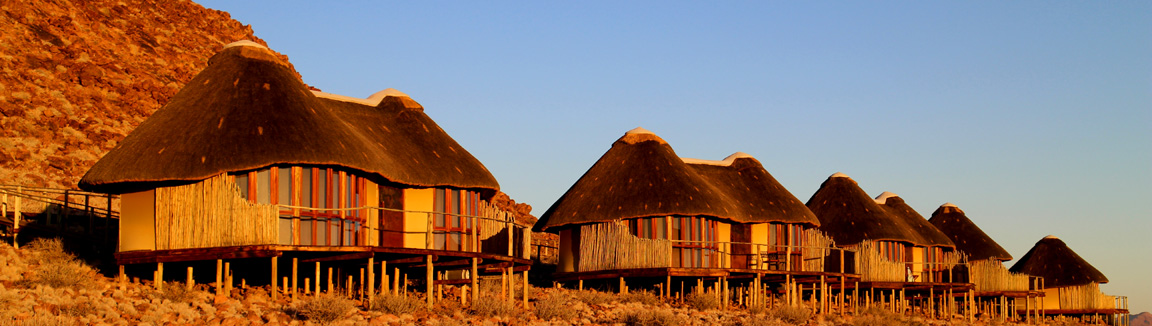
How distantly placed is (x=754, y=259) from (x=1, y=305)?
20.0 meters

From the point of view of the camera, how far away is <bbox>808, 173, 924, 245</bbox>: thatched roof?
128ft

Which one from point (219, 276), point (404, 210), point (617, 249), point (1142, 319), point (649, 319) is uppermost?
point (404, 210)

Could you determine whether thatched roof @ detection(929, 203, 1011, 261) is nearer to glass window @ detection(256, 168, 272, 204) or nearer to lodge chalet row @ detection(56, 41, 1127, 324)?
lodge chalet row @ detection(56, 41, 1127, 324)

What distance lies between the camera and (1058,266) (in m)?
51.2

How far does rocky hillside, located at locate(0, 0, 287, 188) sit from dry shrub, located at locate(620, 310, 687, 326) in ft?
61.3

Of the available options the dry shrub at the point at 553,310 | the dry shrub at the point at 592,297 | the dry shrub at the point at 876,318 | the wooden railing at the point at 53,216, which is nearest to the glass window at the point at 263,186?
the wooden railing at the point at 53,216

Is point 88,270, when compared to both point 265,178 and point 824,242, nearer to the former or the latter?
point 265,178

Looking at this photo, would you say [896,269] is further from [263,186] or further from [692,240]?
[263,186]

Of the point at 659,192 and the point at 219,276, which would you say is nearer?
the point at 219,276

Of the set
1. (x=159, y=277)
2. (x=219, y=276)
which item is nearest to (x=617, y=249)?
(x=219, y=276)

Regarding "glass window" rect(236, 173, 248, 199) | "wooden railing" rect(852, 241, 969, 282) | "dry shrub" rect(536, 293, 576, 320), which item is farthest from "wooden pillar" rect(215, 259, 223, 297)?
"wooden railing" rect(852, 241, 969, 282)

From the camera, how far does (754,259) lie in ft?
108

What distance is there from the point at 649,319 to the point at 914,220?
22963 mm

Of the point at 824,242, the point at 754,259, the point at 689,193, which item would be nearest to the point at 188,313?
the point at 689,193
